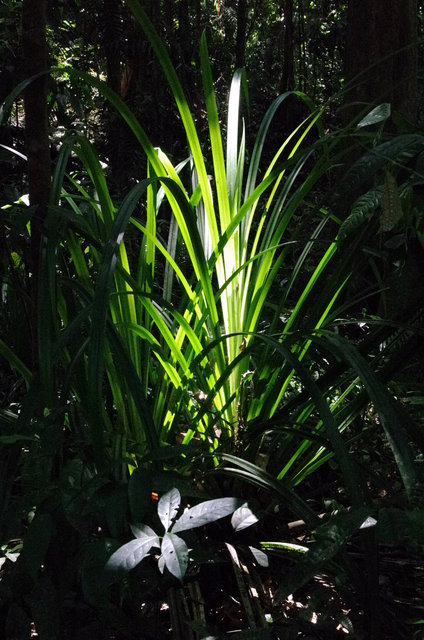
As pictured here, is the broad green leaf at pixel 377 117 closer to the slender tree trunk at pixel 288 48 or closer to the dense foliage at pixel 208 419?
the dense foliage at pixel 208 419

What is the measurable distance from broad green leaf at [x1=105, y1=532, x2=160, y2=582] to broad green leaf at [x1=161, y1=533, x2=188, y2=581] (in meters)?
0.02

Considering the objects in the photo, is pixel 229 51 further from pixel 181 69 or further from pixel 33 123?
pixel 33 123

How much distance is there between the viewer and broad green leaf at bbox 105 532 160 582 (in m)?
0.74

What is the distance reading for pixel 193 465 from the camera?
112 centimetres

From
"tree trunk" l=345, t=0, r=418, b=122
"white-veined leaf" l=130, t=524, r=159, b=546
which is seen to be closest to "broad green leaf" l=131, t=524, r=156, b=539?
"white-veined leaf" l=130, t=524, r=159, b=546

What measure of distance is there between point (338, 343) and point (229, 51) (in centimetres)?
609

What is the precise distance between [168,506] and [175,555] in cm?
8

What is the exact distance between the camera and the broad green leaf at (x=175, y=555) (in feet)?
2.36

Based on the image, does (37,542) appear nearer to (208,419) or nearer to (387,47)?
(208,419)

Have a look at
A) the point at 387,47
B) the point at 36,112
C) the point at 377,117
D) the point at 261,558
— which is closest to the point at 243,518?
the point at 261,558

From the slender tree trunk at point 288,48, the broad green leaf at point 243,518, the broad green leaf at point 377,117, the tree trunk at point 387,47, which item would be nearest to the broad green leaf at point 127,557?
the broad green leaf at point 243,518

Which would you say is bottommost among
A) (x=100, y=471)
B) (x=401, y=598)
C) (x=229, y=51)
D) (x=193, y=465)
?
(x=401, y=598)

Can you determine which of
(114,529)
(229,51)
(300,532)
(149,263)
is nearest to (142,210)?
(149,263)

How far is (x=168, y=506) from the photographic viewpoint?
2.66 ft
